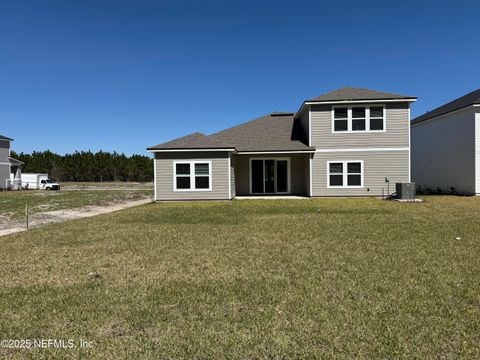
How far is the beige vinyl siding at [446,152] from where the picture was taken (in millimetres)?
18516

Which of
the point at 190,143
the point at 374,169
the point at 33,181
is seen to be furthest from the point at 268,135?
the point at 33,181

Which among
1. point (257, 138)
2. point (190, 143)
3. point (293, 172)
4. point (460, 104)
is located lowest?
point (293, 172)

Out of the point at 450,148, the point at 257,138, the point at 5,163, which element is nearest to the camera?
the point at 257,138

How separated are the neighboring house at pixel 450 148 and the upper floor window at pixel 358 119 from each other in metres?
5.21

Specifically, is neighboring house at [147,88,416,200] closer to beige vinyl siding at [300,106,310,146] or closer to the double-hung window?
the double-hung window

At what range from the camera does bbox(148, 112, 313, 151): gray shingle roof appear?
17.7 m

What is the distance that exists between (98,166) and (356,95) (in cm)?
5576

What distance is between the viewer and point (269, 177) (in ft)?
66.4

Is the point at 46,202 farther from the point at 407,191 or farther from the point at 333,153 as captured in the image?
the point at 407,191

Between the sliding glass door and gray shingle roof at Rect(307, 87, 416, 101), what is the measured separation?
14.9ft

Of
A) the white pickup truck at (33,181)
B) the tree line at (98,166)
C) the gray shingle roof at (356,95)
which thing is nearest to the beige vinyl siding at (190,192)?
the gray shingle roof at (356,95)

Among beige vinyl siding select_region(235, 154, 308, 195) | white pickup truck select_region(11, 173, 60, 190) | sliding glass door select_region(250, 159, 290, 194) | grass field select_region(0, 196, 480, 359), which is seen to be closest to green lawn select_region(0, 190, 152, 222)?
grass field select_region(0, 196, 480, 359)

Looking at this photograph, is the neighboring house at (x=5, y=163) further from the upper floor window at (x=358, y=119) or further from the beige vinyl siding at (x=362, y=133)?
the upper floor window at (x=358, y=119)

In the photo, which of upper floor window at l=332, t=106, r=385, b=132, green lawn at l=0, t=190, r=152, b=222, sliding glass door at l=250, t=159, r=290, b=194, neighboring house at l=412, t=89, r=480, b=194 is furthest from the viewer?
sliding glass door at l=250, t=159, r=290, b=194
